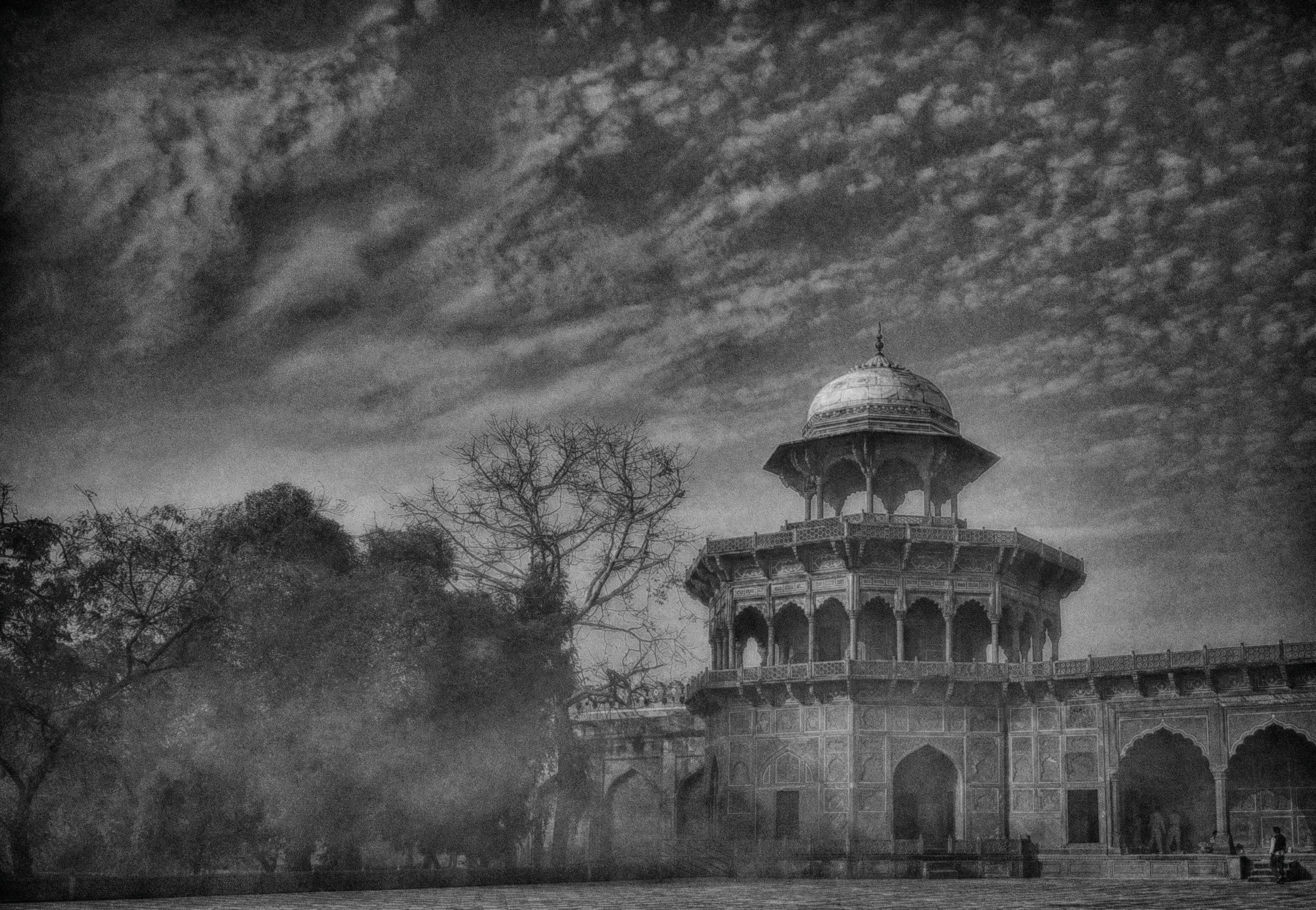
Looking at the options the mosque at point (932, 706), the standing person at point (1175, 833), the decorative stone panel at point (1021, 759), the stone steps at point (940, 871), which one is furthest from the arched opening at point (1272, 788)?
the stone steps at point (940, 871)

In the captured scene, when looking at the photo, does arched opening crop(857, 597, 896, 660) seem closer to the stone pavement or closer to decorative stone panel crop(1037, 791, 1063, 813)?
decorative stone panel crop(1037, 791, 1063, 813)

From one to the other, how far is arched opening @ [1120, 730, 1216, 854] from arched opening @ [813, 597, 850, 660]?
848 centimetres

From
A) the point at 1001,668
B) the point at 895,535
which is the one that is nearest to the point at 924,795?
the point at 1001,668

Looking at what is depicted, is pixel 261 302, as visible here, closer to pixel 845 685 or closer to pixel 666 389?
pixel 666 389

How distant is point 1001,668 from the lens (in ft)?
126

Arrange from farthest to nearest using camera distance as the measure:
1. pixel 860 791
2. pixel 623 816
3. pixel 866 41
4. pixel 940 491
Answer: pixel 623 816 < pixel 940 491 < pixel 860 791 < pixel 866 41

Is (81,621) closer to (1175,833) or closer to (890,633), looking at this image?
(890,633)

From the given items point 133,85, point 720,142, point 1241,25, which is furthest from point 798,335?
point 133,85

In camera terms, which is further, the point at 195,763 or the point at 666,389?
the point at 666,389

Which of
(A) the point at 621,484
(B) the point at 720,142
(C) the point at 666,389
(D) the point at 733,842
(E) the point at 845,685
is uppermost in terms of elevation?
(B) the point at 720,142

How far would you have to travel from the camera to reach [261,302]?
26219 millimetres

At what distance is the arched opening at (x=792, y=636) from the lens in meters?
42.8

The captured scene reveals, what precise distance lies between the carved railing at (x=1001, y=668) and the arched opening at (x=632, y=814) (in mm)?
7034

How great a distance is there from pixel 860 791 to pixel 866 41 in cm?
2131
